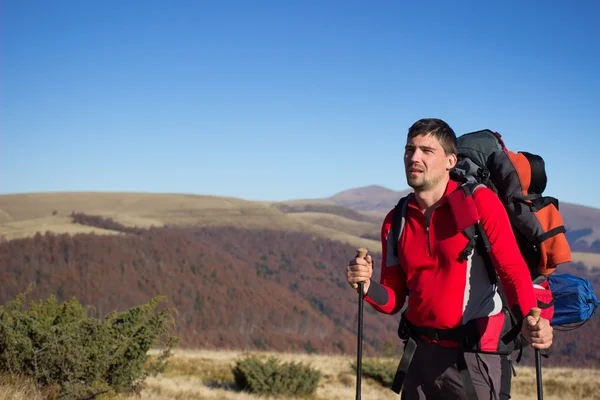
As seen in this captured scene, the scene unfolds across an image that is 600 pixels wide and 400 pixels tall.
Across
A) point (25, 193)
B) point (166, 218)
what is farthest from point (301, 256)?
point (25, 193)

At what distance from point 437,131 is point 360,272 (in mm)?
816

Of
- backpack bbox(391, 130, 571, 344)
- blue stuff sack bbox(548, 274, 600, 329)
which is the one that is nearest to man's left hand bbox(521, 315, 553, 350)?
backpack bbox(391, 130, 571, 344)

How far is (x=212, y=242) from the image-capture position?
451ft

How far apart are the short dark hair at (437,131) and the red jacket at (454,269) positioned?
203 mm

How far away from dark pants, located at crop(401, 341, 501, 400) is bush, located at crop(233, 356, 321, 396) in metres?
9.68

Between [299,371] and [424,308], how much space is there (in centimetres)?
1024

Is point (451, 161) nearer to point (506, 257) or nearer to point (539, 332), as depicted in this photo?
point (506, 257)

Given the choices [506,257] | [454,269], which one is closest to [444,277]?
[454,269]

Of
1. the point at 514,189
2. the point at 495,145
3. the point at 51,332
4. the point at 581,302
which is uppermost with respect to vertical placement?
the point at 495,145

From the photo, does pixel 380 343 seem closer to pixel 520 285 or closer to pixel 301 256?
pixel 301 256

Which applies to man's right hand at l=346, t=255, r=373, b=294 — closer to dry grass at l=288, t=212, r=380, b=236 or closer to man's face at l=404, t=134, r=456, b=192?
man's face at l=404, t=134, r=456, b=192

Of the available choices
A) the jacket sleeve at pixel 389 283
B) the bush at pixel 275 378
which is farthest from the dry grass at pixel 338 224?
the jacket sleeve at pixel 389 283

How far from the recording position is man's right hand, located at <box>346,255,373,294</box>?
3127mm

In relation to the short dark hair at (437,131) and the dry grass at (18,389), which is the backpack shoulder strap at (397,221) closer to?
the short dark hair at (437,131)
